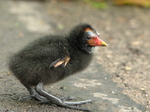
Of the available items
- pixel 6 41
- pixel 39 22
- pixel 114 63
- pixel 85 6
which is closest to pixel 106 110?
pixel 114 63

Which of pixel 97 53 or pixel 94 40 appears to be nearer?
pixel 94 40

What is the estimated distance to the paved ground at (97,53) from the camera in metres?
4.30

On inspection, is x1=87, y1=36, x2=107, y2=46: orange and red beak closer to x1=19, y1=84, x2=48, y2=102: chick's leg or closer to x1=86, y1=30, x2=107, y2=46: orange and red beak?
x1=86, y1=30, x2=107, y2=46: orange and red beak

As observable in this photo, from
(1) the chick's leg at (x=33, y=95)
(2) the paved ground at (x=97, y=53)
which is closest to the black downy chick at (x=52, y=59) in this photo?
(1) the chick's leg at (x=33, y=95)

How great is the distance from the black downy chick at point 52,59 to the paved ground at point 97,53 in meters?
0.32

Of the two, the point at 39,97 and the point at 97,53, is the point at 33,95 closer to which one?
the point at 39,97

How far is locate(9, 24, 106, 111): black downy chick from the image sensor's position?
3891 mm

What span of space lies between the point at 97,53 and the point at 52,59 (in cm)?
296

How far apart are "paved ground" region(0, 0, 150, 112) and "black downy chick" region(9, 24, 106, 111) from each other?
0.32 meters

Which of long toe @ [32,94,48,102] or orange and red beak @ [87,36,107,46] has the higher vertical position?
orange and red beak @ [87,36,107,46]

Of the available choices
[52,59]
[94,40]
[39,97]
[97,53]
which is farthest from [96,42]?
[97,53]

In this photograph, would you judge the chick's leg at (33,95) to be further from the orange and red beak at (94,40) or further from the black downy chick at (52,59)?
the orange and red beak at (94,40)

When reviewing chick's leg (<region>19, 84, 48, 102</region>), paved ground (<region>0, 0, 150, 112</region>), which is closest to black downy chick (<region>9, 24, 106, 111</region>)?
chick's leg (<region>19, 84, 48, 102</region>)

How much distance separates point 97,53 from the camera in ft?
22.2
